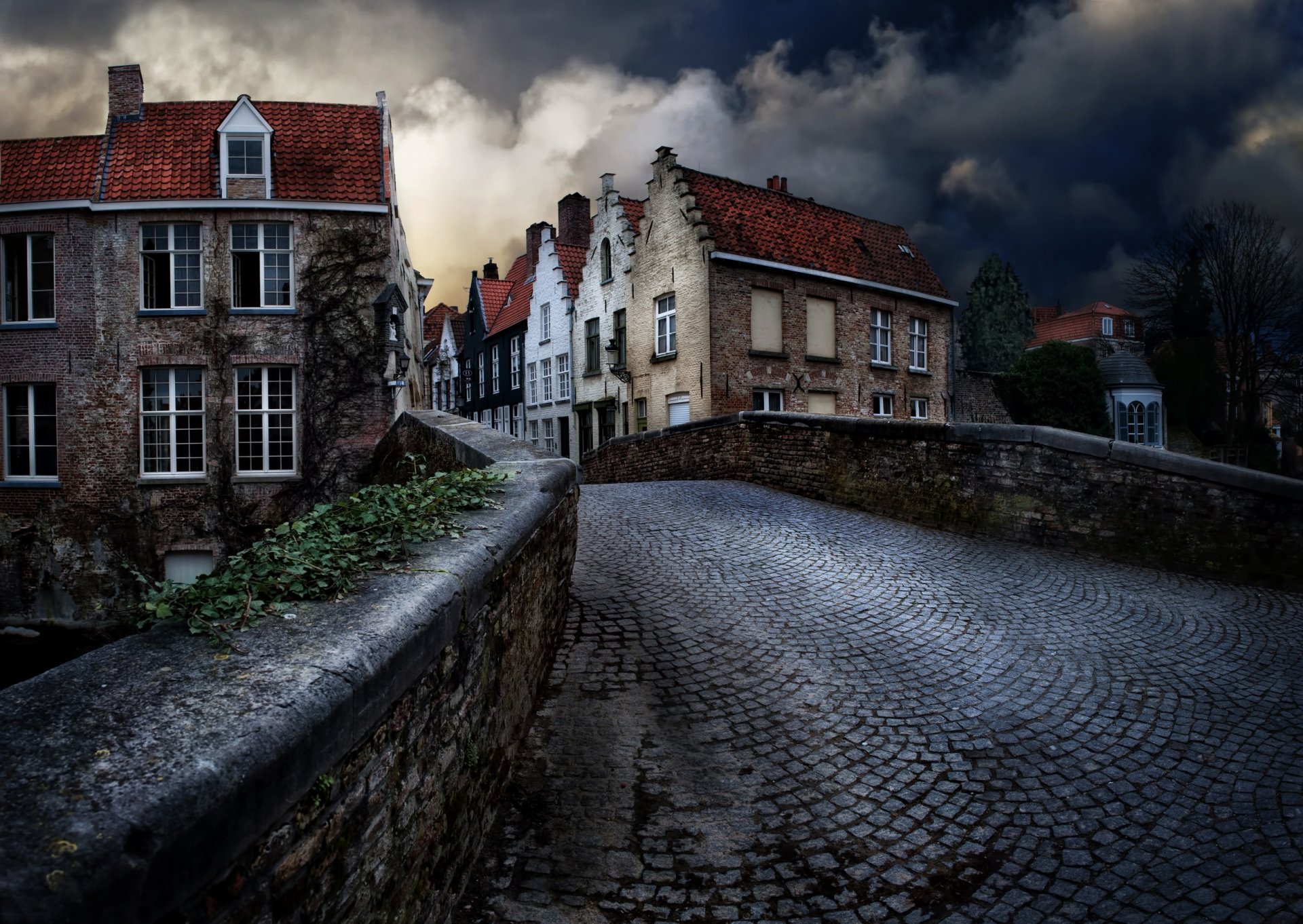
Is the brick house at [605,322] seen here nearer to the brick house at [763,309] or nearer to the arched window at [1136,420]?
the brick house at [763,309]

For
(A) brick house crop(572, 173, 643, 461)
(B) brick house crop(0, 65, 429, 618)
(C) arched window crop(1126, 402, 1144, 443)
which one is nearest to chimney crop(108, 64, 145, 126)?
(B) brick house crop(0, 65, 429, 618)

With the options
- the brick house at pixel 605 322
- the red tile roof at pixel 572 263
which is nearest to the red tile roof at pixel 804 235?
the brick house at pixel 605 322

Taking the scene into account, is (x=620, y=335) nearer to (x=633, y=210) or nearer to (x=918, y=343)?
(x=633, y=210)

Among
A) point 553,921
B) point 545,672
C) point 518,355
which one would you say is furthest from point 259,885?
point 518,355

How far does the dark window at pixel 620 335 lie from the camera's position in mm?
24844

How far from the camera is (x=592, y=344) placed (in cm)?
2700

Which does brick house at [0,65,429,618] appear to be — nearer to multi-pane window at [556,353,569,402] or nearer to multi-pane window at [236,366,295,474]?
multi-pane window at [236,366,295,474]

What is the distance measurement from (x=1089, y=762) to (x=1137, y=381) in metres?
35.6

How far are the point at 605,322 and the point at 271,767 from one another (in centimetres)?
2474

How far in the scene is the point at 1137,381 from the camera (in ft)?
111

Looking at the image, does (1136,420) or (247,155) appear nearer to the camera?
(247,155)

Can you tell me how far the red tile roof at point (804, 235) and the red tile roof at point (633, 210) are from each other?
3.46 m

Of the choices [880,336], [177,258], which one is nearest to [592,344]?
[880,336]

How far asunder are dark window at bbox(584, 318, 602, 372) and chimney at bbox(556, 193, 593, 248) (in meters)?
6.42
